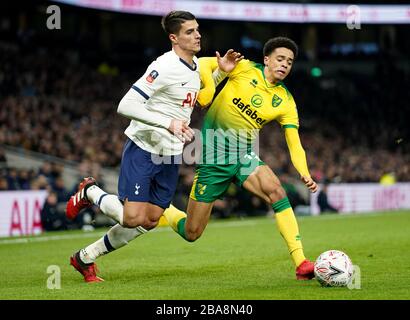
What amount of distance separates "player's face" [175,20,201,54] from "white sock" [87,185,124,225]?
1.77 meters

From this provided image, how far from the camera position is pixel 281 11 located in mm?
35438

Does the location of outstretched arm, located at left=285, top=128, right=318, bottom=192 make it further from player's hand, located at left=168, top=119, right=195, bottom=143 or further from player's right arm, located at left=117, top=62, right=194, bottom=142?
player's hand, located at left=168, top=119, right=195, bottom=143

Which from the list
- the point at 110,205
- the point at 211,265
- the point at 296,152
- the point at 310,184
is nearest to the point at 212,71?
the point at 296,152

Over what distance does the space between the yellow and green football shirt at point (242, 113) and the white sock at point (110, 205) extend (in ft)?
4.10

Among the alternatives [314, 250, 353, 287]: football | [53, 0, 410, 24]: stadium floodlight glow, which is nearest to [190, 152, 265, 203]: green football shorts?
[314, 250, 353, 287]: football

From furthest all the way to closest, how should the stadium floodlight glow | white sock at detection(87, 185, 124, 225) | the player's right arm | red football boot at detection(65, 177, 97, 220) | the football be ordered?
the stadium floodlight glow → red football boot at detection(65, 177, 97, 220) → white sock at detection(87, 185, 124, 225) → the football → the player's right arm

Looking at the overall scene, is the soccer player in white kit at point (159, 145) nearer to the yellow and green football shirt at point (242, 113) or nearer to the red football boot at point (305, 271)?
the yellow and green football shirt at point (242, 113)

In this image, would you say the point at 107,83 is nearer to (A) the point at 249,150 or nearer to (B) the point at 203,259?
(B) the point at 203,259

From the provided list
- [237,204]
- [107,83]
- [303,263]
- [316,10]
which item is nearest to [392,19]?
[316,10]

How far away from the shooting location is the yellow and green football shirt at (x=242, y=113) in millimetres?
9914

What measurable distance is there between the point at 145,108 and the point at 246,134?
156 centimetres

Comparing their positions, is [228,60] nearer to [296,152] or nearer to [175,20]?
[175,20]

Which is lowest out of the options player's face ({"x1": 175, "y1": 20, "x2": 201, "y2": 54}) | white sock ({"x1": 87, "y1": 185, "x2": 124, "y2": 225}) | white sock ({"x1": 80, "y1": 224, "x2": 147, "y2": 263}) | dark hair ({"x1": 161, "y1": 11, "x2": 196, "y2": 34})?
white sock ({"x1": 80, "y1": 224, "x2": 147, "y2": 263})

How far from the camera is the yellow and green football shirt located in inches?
390
